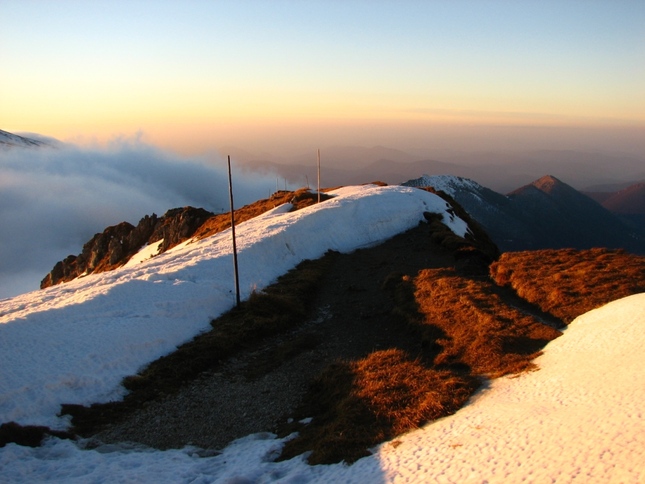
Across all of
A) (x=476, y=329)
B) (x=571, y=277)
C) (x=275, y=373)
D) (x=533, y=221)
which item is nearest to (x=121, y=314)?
(x=275, y=373)

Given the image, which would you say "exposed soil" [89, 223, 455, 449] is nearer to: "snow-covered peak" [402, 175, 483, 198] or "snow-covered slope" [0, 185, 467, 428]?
"snow-covered slope" [0, 185, 467, 428]

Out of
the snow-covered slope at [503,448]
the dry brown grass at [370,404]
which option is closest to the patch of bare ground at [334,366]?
the dry brown grass at [370,404]

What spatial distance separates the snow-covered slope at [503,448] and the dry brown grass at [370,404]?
1.56 ft

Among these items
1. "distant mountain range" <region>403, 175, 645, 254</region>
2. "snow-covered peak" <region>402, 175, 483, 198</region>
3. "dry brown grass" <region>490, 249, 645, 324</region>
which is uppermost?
"snow-covered peak" <region>402, 175, 483, 198</region>

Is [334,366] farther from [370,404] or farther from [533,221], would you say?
[533,221]

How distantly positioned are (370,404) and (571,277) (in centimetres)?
1500

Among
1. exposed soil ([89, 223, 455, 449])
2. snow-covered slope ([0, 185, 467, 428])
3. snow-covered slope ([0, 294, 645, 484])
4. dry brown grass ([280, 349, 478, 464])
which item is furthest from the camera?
snow-covered slope ([0, 185, 467, 428])

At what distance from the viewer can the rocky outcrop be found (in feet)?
259

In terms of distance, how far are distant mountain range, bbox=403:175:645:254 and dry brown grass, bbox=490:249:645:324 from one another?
125 metres

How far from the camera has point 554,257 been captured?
27.8 m

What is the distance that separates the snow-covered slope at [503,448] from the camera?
9.00 metres

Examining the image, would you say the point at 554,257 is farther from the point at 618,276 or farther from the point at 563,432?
the point at 563,432

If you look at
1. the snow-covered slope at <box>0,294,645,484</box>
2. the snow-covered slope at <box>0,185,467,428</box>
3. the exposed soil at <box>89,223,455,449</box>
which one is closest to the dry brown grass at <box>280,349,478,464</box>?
the snow-covered slope at <box>0,294,645,484</box>

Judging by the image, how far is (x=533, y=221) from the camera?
175 metres
